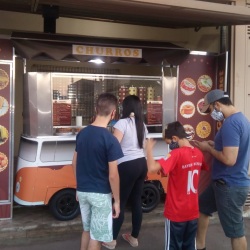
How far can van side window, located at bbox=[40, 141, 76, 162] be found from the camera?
14.6 ft

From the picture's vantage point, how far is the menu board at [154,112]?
5152 mm

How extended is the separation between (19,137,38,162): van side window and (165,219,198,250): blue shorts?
2.13m

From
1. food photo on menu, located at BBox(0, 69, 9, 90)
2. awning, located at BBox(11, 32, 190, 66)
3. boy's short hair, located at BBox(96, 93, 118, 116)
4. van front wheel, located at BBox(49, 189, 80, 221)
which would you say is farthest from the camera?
van front wheel, located at BBox(49, 189, 80, 221)

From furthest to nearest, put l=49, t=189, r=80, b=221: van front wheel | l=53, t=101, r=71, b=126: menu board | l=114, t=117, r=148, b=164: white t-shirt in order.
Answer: l=53, t=101, r=71, b=126: menu board → l=49, t=189, r=80, b=221: van front wheel → l=114, t=117, r=148, b=164: white t-shirt

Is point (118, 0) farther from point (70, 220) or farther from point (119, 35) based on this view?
point (119, 35)

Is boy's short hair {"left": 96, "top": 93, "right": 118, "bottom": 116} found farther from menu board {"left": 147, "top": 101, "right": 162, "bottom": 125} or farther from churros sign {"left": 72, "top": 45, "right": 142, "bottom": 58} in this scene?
menu board {"left": 147, "top": 101, "right": 162, "bottom": 125}

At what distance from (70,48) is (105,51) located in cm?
47

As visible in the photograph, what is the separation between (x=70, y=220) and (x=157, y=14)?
2.97 m

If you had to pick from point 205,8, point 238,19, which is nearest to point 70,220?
point 205,8

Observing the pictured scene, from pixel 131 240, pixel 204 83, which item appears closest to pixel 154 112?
pixel 204 83

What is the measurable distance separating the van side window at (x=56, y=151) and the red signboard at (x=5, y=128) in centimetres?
42

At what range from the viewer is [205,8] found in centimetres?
403

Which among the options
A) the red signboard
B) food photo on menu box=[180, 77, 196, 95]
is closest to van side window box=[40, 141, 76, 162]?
the red signboard

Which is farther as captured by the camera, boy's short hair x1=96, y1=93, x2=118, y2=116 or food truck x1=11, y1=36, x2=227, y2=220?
food truck x1=11, y1=36, x2=227, y2=220
